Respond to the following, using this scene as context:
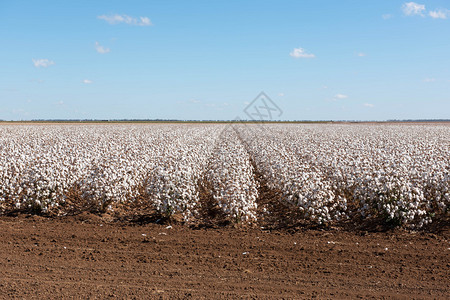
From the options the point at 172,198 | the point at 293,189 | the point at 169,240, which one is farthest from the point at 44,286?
the point at 293,189

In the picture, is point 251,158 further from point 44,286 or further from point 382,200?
point 44,286

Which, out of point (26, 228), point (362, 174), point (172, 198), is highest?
point (362, 174)

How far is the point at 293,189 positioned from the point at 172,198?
12.5ft

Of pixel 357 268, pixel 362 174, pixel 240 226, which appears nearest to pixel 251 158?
pixel 362 174

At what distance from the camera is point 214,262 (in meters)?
7.61

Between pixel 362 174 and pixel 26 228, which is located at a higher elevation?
pixel 362 174

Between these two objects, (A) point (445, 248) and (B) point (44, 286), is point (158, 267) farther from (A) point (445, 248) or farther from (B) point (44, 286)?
(A) point (445, 248)

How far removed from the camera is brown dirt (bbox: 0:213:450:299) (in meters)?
6.25

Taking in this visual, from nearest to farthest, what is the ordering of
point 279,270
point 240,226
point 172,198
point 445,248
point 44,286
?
point 44,286, point 279,270, point 445,248, point 240,226, point 172,198

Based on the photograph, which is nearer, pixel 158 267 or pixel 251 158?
pixel 158 267

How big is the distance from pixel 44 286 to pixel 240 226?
5.43 metres

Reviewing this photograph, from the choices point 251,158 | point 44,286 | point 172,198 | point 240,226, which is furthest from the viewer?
point 251,158

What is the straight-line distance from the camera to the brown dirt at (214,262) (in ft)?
20.5

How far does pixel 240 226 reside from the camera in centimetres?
1033
